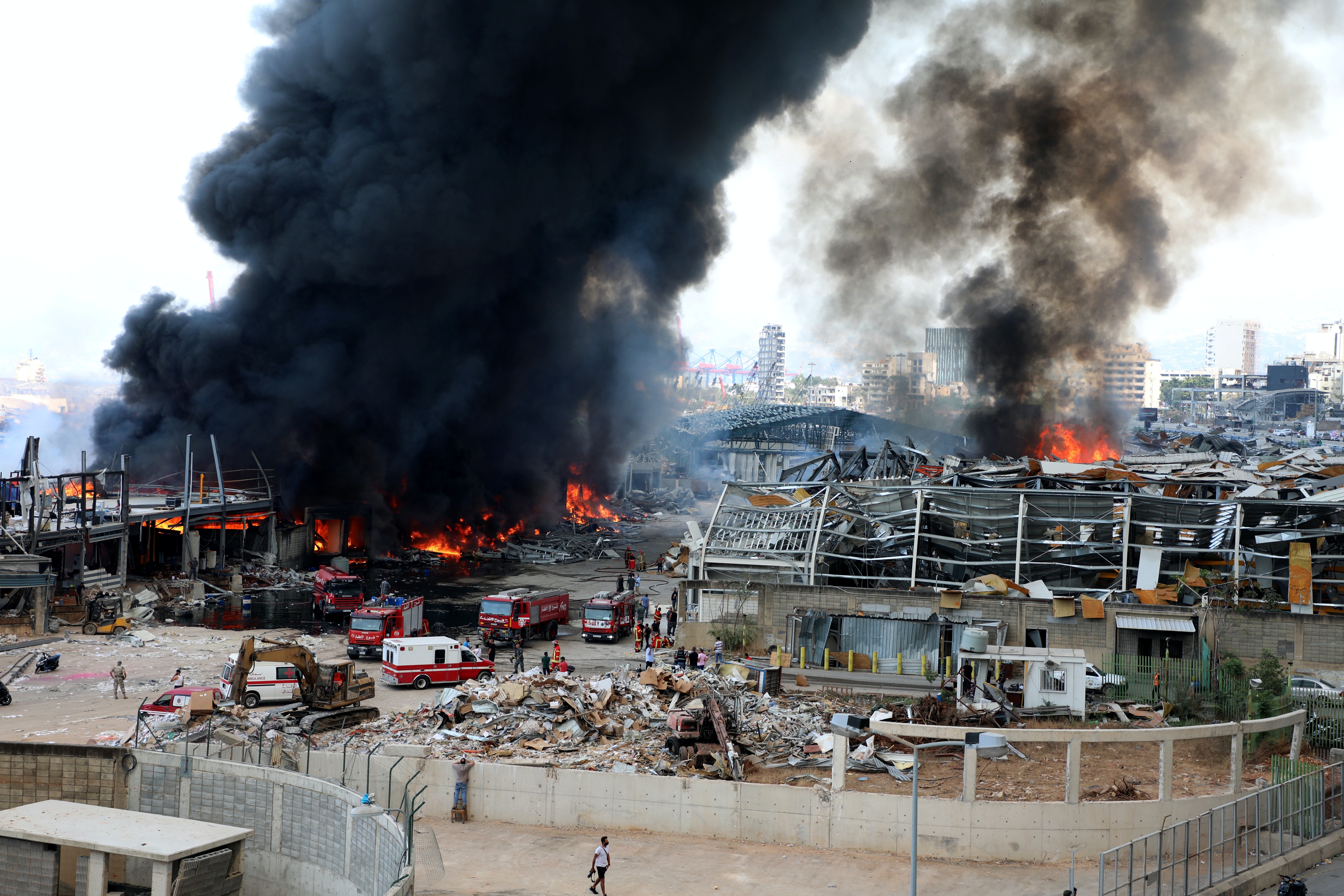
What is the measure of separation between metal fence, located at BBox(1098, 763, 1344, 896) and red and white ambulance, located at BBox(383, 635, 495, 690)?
16.6 metres

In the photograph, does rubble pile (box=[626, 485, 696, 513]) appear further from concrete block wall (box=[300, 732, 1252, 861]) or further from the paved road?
the paved road

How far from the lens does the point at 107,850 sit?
14703 millimetres

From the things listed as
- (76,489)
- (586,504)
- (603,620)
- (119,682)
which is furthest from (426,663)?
(586,504)

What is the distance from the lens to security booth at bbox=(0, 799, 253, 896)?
14.9 meters

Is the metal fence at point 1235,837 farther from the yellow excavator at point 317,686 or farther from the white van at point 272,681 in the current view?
the white van at point 272,681

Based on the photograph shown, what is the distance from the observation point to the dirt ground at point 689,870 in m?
16.2

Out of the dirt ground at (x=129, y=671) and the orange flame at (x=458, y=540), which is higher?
the orange flame at (x=458, y=540)

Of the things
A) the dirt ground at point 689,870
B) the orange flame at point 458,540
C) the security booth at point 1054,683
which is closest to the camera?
the dirt ground at point 689,870

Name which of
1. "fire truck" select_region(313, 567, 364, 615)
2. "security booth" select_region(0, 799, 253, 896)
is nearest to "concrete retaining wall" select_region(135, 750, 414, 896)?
"security booth" select_region(0, 799, 253, 896)

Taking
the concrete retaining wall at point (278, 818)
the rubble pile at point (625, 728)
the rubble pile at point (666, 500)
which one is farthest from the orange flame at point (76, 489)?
the rubble pile at point (666, 500)

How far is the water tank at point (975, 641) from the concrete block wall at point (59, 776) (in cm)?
1696

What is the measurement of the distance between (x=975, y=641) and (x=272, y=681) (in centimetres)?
1575

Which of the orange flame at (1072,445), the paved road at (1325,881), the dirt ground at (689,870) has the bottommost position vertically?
the dirt ground at (689,870)

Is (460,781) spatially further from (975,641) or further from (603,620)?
(603,620)
